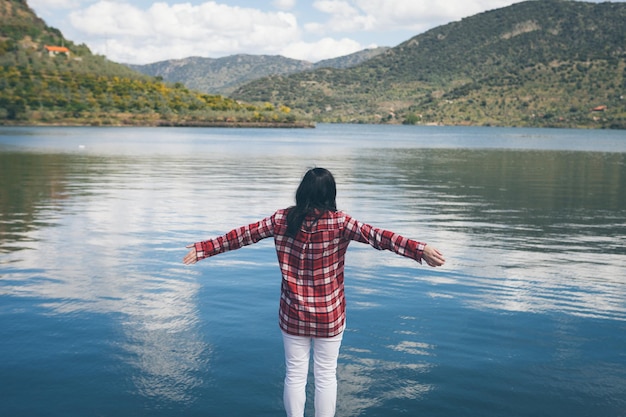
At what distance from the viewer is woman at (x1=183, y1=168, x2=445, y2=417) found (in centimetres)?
470

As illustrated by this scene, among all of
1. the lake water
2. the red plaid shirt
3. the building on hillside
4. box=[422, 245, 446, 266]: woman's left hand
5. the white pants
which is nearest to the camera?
box=[422, 245, 446, 266]: woman's left hand

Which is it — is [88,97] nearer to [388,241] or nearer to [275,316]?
[275,316]

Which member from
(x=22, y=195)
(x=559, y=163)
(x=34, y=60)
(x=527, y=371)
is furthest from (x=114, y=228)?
(x=34, y=60)

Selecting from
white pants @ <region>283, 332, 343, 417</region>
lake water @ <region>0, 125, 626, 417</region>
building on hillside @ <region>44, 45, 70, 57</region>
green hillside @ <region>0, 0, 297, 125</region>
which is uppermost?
building on hillside @ <region>44, 45, 70, 57</region>

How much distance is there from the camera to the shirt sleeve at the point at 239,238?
487 centimetres

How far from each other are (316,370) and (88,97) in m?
156

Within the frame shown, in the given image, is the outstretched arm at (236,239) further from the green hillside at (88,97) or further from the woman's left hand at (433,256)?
the green hillside at (88,97)

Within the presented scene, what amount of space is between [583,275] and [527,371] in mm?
5667

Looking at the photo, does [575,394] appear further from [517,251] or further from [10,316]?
[517,251]

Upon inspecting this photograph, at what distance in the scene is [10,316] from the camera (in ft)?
28.9

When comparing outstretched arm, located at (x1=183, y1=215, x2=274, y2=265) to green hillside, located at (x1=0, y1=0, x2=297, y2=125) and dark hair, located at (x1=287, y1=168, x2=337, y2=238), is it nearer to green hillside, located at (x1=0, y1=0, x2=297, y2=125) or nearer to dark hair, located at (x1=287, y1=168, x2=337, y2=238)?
dark hair, located at (x1=287, y1=168, x2=337, y2=238)

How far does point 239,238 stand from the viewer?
16.3ft

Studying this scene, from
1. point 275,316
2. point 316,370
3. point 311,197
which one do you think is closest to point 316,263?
point 311,197

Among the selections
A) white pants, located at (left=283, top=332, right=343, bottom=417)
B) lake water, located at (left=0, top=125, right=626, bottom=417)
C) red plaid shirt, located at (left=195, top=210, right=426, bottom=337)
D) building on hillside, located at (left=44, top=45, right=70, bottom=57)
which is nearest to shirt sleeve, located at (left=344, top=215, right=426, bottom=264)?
red plaid shirt, located at (left=195, top=210, right=426, bottom=337)
